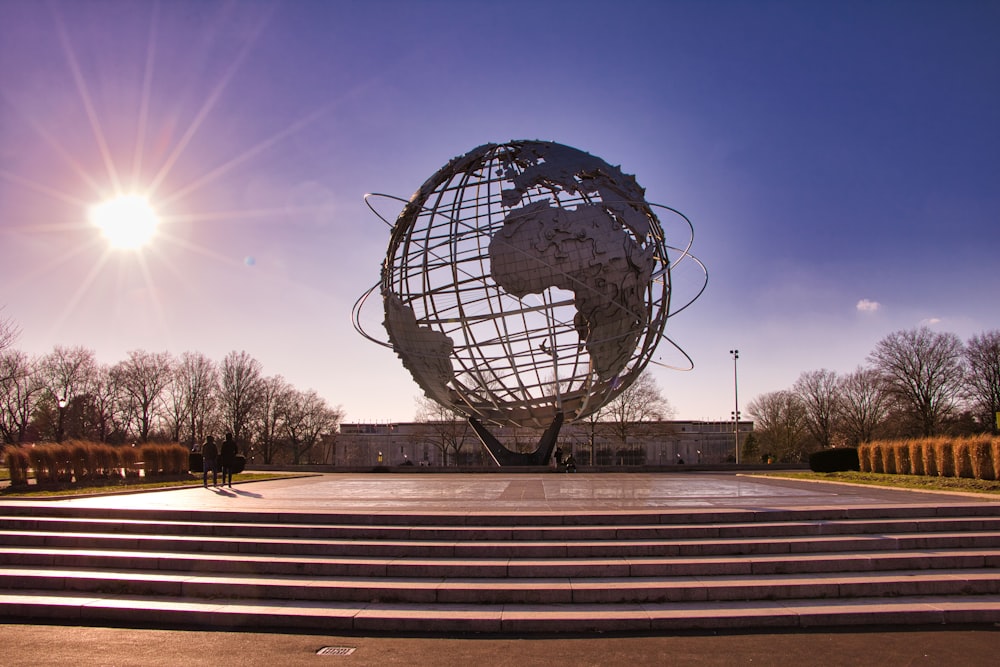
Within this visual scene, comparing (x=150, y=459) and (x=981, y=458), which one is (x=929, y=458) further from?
(x=150, y=459)

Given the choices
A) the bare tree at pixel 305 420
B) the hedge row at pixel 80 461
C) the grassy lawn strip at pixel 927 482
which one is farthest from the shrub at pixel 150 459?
the bare tree at pixel 305 420

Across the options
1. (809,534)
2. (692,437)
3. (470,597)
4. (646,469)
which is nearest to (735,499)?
(809,534)

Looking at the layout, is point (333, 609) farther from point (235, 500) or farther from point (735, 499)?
point (735, 499)

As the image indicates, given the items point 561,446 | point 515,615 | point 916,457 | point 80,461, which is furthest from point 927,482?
point 561,446

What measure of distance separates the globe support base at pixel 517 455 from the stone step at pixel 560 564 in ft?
48.7

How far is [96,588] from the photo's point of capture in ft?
24.1

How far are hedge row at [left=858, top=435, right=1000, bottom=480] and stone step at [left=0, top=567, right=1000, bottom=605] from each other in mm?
10465

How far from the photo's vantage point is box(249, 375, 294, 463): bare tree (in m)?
57.0

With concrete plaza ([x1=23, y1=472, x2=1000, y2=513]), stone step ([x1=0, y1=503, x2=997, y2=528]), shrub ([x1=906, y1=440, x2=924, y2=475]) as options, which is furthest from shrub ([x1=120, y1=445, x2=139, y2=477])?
shrub ([x1=906, y1=440, x2=924, y2=475])

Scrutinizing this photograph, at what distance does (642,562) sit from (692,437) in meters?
81.7

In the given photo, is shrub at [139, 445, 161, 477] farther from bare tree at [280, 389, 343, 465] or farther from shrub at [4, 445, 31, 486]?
bare tree at [280, 389, 343, 465]

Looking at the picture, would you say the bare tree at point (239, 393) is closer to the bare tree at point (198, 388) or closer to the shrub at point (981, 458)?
the bare tree at point (198, 388)

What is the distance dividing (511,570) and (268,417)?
56.2 meters

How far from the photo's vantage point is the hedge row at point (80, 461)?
17906mm
